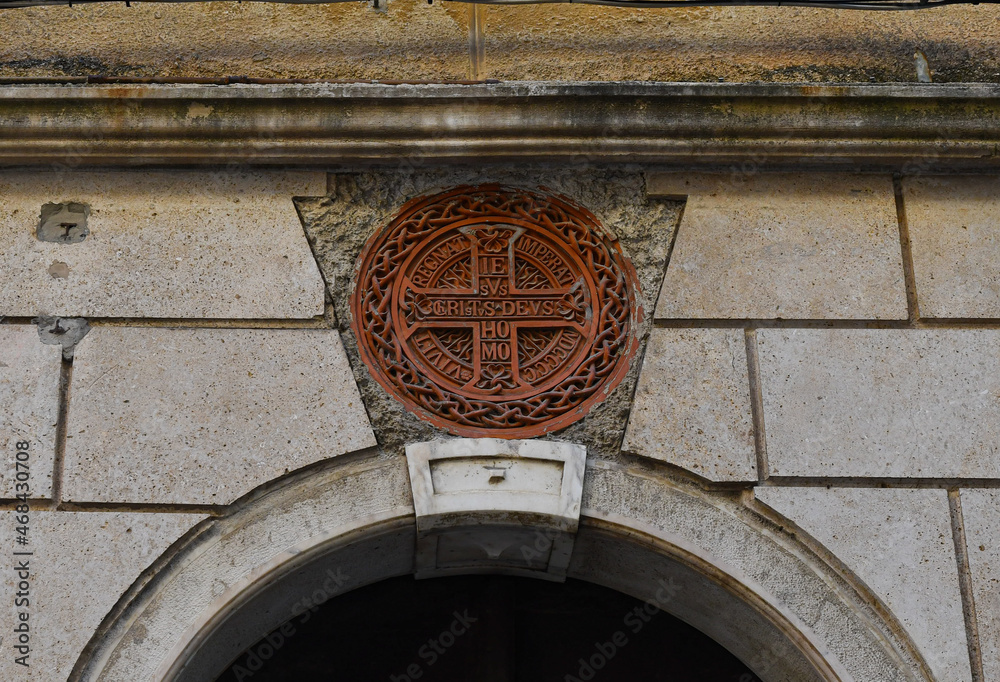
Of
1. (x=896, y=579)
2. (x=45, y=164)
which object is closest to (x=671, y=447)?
(x=896, y=579)

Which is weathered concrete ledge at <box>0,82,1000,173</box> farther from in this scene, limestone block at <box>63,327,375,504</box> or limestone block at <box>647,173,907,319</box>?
limestone block at <box>63,327,375,504</box>

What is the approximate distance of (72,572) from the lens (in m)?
3.20

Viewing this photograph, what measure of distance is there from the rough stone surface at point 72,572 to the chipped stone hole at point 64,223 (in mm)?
849

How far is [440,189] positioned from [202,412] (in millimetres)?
1004

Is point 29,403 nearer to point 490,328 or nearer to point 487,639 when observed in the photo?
point 490,328

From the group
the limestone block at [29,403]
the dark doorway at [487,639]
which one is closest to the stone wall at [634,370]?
the limestone block at [29,403]

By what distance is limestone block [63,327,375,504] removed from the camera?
3.30 meters

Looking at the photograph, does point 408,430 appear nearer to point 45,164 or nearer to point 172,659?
point 172,659

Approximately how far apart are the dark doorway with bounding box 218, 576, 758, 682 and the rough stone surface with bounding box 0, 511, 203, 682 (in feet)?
3.67

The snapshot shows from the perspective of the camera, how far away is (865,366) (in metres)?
3.47

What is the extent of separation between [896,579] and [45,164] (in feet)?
9.29

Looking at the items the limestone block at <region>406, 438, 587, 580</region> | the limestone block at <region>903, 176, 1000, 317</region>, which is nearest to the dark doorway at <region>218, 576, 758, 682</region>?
the limestone block at <region>406, 438, 587, 580</region>


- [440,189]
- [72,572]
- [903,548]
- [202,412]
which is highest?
[440,189]

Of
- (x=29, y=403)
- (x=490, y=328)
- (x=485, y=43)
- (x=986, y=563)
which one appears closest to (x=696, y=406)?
(x=490, y=328)
